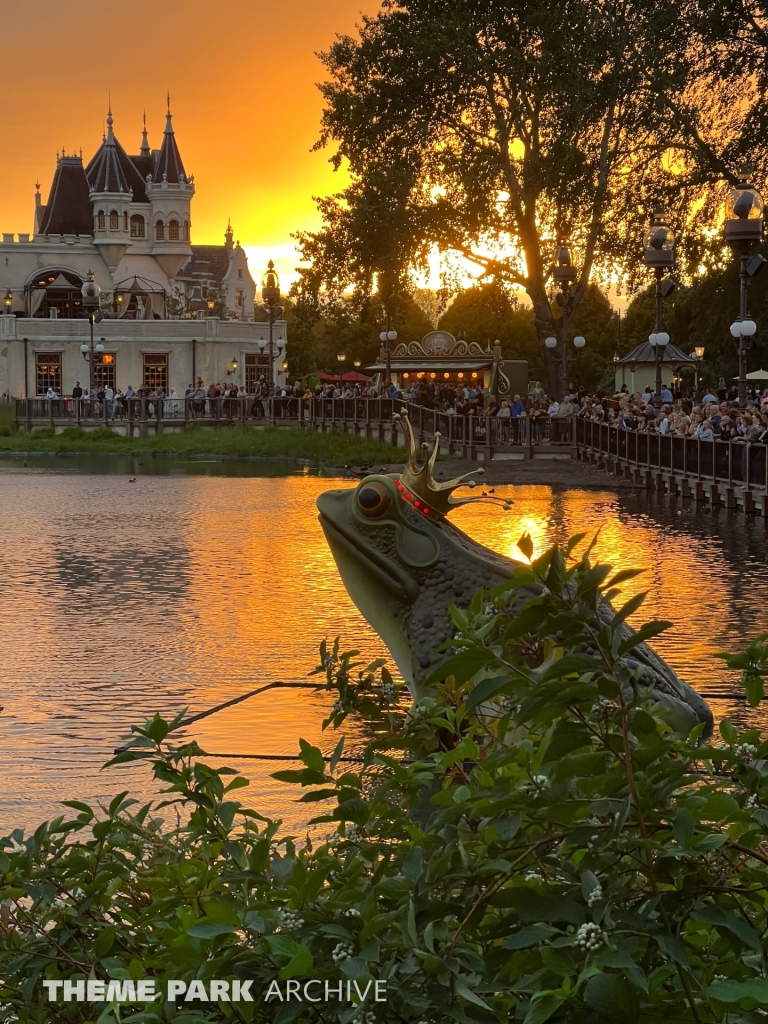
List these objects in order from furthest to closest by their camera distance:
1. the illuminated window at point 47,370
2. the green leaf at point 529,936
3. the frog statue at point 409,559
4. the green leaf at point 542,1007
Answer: the illuminated window at point 47,370, the frog statue at point 409,559, the green leaf at point 529,936, the green leaf at point 542,1007

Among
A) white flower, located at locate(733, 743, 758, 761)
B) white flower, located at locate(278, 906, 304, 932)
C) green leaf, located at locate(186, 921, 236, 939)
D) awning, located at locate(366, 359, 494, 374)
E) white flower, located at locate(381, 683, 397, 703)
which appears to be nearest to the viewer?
green leaf, located at locate(186, 921, 236, 939)

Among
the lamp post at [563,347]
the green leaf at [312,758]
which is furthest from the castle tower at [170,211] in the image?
the green leaf at [312,758]

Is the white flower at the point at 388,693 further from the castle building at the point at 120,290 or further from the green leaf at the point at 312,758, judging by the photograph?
the castle building at the point at 120,290

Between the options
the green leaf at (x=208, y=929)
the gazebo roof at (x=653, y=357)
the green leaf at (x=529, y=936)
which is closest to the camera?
the green leaf at (x=529, y=936)

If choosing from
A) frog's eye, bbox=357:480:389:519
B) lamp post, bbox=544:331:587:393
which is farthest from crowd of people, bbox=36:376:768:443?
frog's eye, bbox=357:480:389:519

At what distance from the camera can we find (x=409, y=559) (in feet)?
23.4

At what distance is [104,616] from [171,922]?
10908mm

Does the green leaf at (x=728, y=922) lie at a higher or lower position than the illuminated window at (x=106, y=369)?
lower

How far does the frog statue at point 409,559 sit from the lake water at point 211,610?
32.1 inches

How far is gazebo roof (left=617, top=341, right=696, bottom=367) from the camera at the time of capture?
171 ft

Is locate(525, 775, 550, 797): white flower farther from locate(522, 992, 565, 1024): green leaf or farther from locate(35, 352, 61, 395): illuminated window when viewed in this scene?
locate(35, 352, 61, 395): illuminated window

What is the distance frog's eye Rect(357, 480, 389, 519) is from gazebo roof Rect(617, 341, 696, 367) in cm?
4494

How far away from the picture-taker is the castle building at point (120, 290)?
90.1 m

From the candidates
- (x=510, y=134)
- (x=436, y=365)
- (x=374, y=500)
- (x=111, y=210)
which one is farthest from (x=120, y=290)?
(x=374, y=500)
